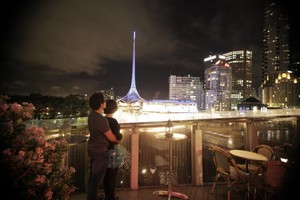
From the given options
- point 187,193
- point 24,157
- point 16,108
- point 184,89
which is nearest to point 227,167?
point 187,193

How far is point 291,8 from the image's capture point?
5.43 metres

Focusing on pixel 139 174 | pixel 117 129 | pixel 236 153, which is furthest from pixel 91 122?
pixel 236 153

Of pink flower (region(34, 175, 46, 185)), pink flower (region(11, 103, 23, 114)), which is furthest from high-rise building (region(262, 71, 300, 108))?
pink flower (region(11, 103, 23, 114))

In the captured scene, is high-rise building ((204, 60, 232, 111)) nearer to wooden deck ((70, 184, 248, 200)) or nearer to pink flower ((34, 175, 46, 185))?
wooden deck ((70, 184, 248, 200))

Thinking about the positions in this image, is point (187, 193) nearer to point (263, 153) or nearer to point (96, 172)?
point (263, 153)

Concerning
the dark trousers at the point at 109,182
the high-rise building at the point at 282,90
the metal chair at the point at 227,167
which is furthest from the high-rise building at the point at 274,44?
the dark trousers at the point at 109,182

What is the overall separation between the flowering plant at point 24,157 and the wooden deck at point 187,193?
174 centimetres

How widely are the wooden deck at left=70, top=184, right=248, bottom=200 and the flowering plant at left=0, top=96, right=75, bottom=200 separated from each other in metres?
1.74

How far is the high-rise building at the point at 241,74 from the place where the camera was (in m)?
133

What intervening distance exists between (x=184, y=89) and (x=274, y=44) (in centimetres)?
5865

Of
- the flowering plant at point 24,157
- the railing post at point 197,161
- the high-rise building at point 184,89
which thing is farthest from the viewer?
the high-rise building at point 184,89

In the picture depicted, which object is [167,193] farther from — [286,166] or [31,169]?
[31,169]

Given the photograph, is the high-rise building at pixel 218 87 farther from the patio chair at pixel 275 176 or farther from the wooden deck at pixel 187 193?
the patio chair at pixel 275 176

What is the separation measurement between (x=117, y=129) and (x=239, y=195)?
123 inches
